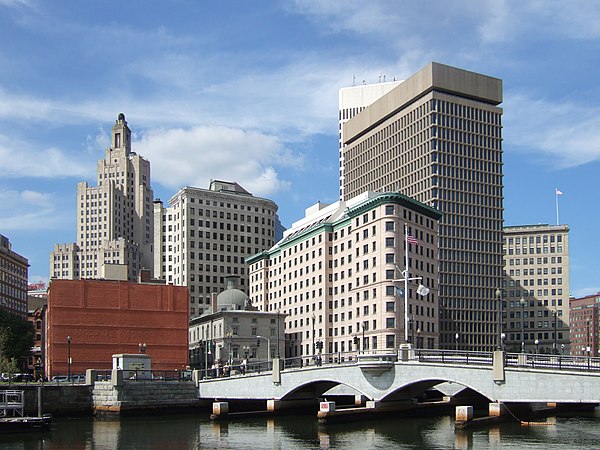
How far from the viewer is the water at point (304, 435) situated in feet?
205

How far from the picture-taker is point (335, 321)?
152 meters

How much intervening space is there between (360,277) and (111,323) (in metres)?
42.4

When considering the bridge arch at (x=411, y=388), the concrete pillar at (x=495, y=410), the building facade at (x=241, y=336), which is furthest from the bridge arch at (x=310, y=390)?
the building facade at (x=241, y=336)

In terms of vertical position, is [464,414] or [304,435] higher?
[464,414]

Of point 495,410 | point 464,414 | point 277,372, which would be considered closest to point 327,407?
point 277,372

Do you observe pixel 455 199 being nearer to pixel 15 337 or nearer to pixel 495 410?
pixel 15 337

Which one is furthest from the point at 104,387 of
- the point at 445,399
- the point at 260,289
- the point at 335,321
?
the point at 260,289

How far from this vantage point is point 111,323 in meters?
123

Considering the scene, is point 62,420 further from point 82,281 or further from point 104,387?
point 82,281

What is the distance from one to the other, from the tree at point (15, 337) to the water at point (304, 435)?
66.8m

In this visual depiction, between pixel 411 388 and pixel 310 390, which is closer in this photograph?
pixel 411 388

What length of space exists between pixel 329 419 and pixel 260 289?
110 meters

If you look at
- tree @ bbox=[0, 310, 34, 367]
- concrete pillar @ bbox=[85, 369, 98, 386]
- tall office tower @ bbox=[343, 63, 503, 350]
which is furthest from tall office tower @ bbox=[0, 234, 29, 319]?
concrete pillar @ bbox=[85, 369, 98, 386]

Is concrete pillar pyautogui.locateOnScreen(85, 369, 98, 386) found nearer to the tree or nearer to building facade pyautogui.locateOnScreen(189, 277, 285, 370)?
the tree
